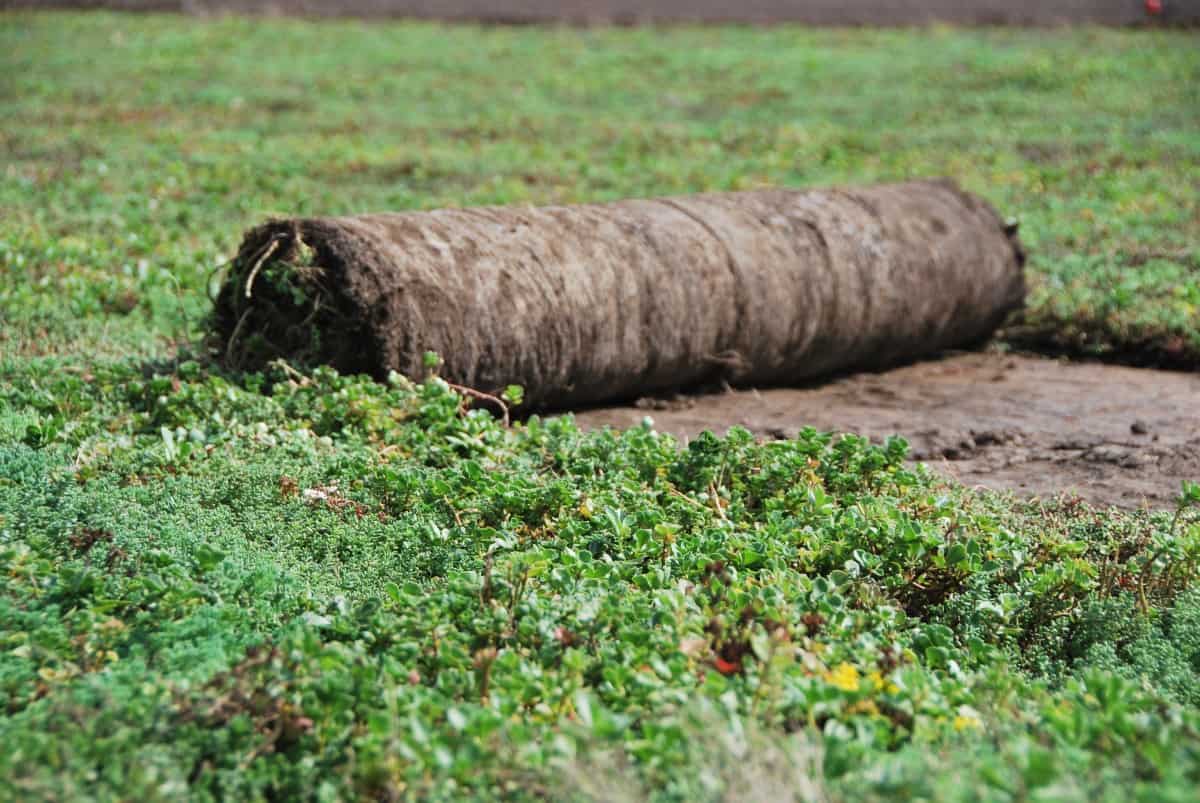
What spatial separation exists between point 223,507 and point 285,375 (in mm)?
1279

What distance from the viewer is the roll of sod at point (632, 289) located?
541 cm

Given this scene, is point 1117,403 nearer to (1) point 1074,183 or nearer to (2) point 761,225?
(2) point 761,225

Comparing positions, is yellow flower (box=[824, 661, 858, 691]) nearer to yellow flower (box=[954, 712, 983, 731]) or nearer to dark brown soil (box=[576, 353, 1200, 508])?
yellow flower (box=[954, 712, 983, 731])

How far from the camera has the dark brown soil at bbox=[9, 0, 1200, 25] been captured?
19.2 m

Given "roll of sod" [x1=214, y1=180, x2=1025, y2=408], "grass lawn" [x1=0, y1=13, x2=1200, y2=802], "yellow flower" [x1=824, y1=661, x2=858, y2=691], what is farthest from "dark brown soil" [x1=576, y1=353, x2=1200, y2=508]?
"yellow flower" [x1=824, y1=661, x2=858, y2=691]

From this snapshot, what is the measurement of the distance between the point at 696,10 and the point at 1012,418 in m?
15.2

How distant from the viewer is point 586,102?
563 inches

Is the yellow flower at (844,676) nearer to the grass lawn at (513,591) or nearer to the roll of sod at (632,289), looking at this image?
the grass lawn at (513,591)

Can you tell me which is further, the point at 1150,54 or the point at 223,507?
the point at 1150,54

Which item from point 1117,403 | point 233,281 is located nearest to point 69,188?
point 233,281

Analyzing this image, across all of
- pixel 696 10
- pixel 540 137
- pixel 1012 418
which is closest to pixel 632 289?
pixel 1012 418

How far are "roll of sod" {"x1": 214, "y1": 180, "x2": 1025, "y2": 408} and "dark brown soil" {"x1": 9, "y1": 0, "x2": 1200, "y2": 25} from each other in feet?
42.0

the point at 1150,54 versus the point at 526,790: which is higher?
the point at 1150,54

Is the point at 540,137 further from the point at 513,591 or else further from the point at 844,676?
the point at 844,676
